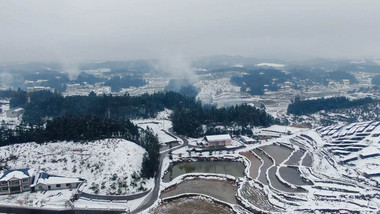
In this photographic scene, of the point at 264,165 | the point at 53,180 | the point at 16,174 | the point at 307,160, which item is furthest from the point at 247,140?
the point at 16,174

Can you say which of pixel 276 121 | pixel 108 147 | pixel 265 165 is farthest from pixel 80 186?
pixel 276 121

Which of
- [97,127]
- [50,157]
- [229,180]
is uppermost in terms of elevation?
[97,127]

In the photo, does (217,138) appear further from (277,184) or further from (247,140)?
(277,184)

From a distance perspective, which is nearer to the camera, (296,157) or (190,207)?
(190,207)

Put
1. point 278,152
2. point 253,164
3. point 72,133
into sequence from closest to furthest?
point 72,133 < point 253,164 < point 278,152

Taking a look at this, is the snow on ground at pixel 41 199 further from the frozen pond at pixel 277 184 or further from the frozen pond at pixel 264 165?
the frozen pond at pixel 277 184

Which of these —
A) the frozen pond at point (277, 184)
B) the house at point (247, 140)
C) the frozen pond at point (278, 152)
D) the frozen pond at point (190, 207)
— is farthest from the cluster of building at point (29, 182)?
the house at point (247, 140)

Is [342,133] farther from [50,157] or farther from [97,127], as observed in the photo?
[50,157]
